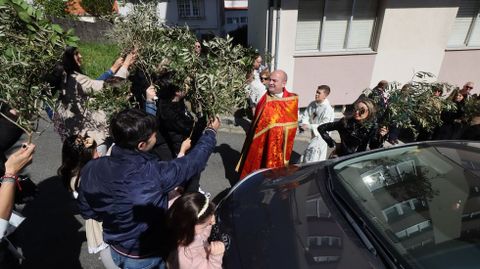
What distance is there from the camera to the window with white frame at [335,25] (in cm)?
801

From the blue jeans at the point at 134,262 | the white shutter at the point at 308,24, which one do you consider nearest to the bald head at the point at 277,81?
the blue jeans at the point at 134,262

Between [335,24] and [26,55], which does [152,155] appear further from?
[335,24]

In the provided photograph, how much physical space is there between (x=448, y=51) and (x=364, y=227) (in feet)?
29.8

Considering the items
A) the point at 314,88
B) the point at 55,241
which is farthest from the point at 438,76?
the point at 55,241

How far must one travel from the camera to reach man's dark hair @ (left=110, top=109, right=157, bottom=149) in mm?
2008

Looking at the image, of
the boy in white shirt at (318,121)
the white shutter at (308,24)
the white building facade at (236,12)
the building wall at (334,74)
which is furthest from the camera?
the white building facade at (236,12)

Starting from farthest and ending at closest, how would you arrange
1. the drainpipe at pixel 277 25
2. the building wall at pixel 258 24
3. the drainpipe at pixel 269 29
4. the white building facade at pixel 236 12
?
the white building facade at pixel 236 12 → the building wall at pixel 258 24 → the drainpipe at pixel 269 29 → the drainpipe at pixel 277 25

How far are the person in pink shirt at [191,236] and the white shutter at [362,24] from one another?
7641mm

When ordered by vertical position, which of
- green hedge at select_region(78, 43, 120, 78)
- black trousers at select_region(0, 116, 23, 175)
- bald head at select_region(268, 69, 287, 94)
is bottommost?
green hedge at select_region(78, 43, 120, 78)

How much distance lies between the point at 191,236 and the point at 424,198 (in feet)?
5.43

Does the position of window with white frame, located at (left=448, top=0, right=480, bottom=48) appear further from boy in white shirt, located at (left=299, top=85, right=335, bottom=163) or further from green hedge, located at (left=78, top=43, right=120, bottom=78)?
green hedge, located at (left=78, top=43, right=120, bottom=78)

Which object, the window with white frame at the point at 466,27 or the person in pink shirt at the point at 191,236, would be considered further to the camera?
the window with white frame at the point at 466,27

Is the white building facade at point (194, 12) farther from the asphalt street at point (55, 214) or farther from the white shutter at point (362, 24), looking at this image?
the asphalt street at point (55, 214)

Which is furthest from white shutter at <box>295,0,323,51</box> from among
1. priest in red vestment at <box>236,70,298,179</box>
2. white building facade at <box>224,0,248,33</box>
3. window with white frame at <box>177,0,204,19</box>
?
white building facade at <box>224,0,248,33</box>
